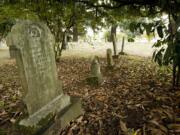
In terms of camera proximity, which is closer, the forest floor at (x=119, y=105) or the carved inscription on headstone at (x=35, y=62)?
the carved inscription on headstone at (x=35, y=62)

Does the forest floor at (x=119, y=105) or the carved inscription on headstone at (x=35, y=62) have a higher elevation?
the carved inscription on headstone at (x=35, y=62)

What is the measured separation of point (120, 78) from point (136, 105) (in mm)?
2136

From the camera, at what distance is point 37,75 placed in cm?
323

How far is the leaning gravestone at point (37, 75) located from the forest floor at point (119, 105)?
257 millimetres

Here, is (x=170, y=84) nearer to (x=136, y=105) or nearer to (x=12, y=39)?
(x=136, y=105)

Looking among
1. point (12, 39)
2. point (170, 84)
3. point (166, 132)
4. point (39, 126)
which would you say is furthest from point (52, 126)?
point (170, 84)

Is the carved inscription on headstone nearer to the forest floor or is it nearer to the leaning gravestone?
the leaning gravestone

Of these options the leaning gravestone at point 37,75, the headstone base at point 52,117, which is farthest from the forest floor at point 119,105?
the leaning gravestone at point 37,75

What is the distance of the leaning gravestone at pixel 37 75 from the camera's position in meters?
2.94

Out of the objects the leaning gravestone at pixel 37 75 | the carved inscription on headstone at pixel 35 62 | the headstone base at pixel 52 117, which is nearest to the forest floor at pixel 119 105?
the headstone base at pixel 52 117

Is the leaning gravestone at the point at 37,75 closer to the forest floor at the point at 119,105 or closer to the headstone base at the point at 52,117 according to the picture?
the headstone base at the point at 52,117

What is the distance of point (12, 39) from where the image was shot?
281 cm

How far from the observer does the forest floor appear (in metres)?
3.31

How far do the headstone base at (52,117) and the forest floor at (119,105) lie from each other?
15 cm
